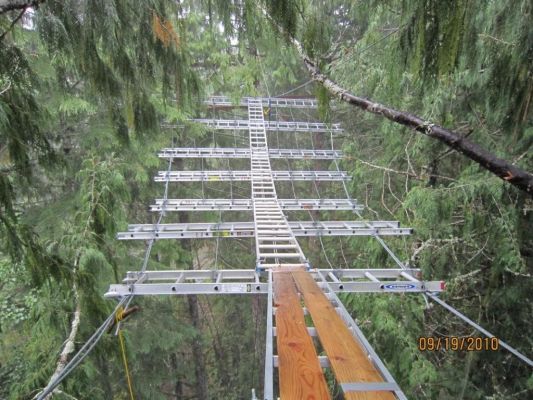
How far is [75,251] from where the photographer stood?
286 centimetres

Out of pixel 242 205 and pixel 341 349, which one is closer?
pixel 341 349

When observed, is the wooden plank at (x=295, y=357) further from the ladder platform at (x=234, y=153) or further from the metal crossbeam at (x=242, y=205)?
the ladder platform at (x=234, y=153)

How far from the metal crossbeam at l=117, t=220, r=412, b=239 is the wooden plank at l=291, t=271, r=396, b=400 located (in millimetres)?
1430

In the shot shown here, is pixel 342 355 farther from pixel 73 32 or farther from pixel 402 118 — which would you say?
pixel 73 32

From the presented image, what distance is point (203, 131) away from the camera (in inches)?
253

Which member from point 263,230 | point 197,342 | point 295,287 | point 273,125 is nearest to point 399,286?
point 295,287

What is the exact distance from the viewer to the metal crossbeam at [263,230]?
3.60 metres

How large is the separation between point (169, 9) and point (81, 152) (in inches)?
125

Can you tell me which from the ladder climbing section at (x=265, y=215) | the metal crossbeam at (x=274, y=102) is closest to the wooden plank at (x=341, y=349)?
the ladder climbing section at (x=265, y=215)

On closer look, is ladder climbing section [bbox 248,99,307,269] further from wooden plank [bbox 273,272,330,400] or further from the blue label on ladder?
wooden plank [bbox 273,272,330,400]

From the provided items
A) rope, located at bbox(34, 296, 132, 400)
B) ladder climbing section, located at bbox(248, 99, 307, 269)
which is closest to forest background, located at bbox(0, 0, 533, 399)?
rope, located at bbox(34, 296, 132, 400)

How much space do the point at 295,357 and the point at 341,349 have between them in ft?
0.75

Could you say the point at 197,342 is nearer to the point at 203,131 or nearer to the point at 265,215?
the point at 203,131

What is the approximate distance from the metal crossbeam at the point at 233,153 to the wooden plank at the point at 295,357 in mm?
4019
